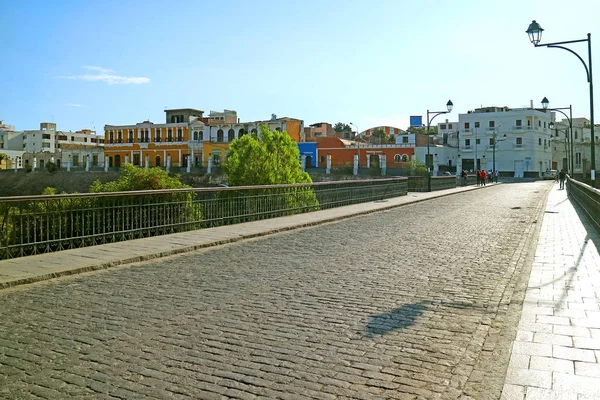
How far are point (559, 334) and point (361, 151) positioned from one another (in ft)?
248

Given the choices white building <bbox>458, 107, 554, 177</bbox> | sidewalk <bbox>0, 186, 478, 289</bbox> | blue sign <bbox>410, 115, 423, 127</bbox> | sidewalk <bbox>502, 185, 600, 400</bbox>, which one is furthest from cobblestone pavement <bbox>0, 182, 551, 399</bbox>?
white building <bbox>458, 107, 554, 177</bbox>

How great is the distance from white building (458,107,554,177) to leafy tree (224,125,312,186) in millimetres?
64435

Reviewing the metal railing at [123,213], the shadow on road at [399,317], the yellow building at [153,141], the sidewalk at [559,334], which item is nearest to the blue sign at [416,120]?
the yellow building at [153,141]

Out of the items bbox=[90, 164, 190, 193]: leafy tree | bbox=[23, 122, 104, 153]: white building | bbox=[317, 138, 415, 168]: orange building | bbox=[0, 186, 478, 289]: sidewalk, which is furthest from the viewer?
bbox=[23, 122, 104, 153]: white building

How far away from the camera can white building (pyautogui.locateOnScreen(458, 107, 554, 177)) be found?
→ 85.5 metres

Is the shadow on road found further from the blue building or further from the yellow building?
the yellow building

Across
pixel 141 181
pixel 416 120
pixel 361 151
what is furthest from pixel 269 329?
pixel 416 120

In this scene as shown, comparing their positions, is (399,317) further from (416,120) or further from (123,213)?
(416,120)

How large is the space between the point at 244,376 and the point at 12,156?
115702mm

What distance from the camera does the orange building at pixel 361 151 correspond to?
78.1 meters

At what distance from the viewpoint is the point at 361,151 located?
79938mm

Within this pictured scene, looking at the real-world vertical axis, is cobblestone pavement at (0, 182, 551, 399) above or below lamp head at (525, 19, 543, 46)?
below

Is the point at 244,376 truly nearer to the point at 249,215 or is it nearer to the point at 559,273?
the point at 559,273

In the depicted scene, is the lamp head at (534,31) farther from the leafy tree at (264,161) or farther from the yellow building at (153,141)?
the yellow building at (153,141)
